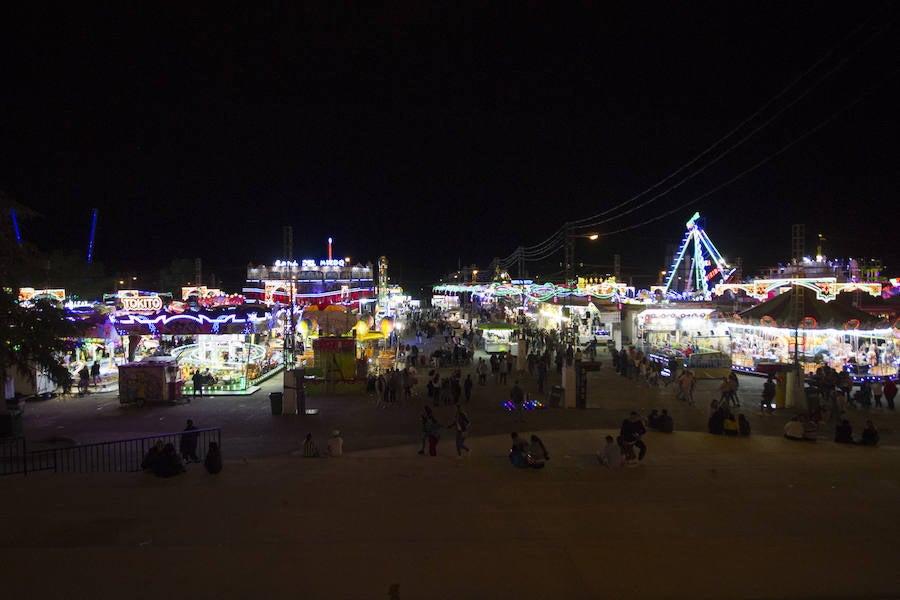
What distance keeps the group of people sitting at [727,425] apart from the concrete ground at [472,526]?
1.41 feet

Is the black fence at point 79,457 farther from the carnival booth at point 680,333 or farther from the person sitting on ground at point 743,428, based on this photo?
the carnival booth at point 680,333

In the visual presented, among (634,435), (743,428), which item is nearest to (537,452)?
(634,435)

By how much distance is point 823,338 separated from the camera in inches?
920

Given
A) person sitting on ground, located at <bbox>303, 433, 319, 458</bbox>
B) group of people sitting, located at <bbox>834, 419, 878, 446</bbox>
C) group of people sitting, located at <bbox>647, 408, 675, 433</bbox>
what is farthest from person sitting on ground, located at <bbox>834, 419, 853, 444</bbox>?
person sitting on ground, located at <bbox>303, 433, 319, 458</bbox>

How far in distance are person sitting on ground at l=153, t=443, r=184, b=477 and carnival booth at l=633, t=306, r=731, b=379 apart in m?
18.6

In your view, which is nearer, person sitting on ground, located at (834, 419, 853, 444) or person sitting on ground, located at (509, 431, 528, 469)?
person sitting on ground, located at (509, 431, 528, 469)

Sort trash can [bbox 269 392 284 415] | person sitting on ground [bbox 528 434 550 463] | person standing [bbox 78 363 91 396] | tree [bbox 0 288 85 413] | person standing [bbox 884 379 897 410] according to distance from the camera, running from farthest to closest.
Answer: person standing [bbox 78 363 91 396] → person standing [bbox 884 379 897 410] → trash can [bbox 269 392 284 415] → person sitting on ground [bbox 528 434 550 463] → tree [bbox 0 288 85 413]

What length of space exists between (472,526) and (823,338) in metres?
22.2

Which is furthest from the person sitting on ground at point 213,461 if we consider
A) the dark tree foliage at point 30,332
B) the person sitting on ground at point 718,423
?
the person sitting on ground at point 718,423

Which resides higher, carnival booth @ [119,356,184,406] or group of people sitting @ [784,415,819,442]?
carnival booth @ [119,356,184,406]

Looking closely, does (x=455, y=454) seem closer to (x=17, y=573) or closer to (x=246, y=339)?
(x=17, y=573)

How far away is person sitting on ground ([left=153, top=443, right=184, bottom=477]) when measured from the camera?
31.6 ft

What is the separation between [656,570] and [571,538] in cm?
114

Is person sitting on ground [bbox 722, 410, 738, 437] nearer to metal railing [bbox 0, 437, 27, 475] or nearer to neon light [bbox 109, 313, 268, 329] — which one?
metal railing [bbox 0, 437, 27, 475]
